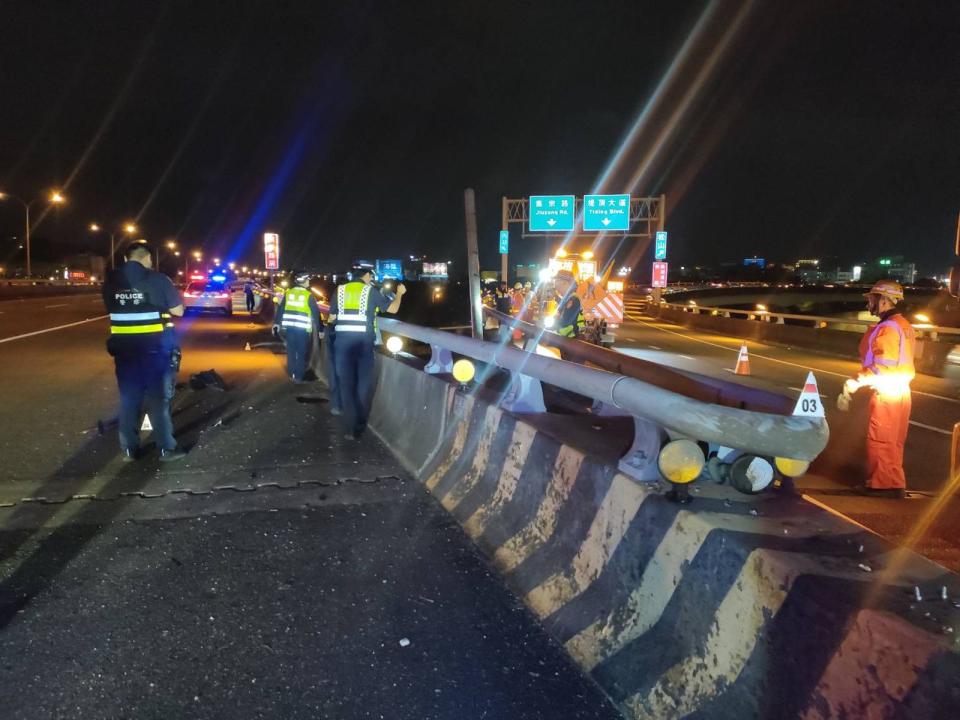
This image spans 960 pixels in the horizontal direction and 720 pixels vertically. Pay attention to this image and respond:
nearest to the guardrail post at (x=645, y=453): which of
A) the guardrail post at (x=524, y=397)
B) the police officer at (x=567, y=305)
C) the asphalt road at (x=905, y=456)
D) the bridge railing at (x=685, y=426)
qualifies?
the bridge railing at (x=685, y=426)

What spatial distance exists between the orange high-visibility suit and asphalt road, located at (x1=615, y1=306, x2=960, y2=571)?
287mm

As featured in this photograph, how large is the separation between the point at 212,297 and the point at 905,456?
28418 mm

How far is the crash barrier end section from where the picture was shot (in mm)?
1984

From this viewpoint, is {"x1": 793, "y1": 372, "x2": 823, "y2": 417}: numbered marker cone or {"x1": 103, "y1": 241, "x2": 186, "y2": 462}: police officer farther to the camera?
{"x1": 103, "y1": 241, "x2": 186, "y2": 462}: police officer

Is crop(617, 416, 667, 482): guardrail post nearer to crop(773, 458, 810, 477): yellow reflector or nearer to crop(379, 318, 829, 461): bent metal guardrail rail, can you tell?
crop(379, 318, 829, 461): bent metal guardrail rail

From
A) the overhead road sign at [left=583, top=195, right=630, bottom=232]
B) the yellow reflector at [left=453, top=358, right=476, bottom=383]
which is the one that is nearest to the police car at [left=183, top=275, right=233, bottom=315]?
the overhead road sign at [left=583, top=195, right=630, bottom=232]

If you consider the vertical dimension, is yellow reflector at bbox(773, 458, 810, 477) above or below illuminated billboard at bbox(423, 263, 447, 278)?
below

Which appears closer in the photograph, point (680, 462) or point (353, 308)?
point (680, 462)

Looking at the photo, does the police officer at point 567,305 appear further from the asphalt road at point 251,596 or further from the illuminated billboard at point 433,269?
the illuminated billboard at point 433,269

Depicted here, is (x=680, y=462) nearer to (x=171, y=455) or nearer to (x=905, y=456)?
(x=171, y=455)

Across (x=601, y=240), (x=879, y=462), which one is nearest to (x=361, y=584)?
(x=879, y=462)

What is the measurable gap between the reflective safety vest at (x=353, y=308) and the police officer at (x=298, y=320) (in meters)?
3.86

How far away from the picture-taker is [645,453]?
10.6 feet

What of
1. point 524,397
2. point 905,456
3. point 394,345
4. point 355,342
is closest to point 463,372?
point 524,397
